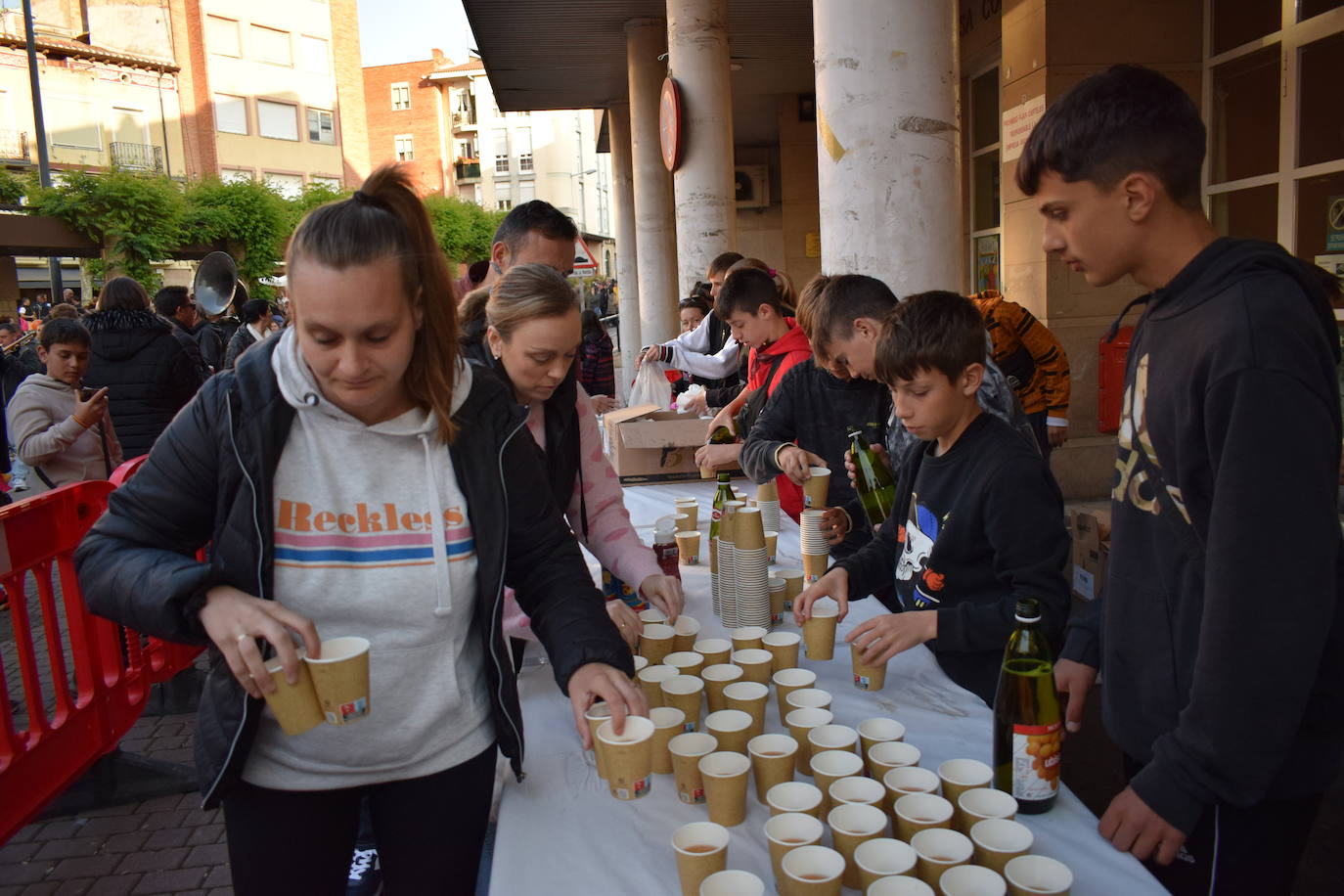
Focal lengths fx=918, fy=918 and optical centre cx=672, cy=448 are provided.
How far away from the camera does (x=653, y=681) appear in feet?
6.68

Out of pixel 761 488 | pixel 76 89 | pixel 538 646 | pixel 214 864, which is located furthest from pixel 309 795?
pixel 76 89

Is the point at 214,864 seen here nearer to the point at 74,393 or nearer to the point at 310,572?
the point at 310,572

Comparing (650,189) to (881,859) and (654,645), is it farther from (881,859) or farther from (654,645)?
(881,859)

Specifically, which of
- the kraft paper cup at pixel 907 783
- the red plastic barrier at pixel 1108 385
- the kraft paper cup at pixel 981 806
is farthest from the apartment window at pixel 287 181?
the kraft paper cup at pixel 981 806

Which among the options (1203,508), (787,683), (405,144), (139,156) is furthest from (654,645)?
(405,144)

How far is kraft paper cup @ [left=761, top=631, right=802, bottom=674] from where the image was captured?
7.34ft

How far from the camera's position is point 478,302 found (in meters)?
3.06

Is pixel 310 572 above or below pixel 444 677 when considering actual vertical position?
above

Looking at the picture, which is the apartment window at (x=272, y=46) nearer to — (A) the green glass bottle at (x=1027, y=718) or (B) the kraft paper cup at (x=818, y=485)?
(B) the kraft paper cup at (x=818, y=485)

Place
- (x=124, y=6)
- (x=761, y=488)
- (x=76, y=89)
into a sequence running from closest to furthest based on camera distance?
(x=761, y=488) → (x=76, y=89) → (x=124, y=6)

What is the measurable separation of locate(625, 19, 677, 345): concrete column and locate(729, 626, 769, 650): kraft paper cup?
986cm

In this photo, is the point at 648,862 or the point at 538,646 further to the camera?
the point at 538,646

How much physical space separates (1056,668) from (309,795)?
5.00 feet

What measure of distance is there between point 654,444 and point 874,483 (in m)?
1.59
